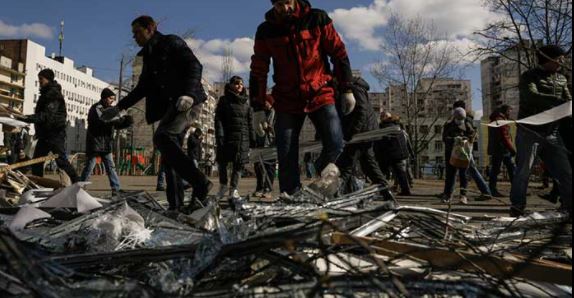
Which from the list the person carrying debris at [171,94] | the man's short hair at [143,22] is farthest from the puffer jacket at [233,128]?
the man's short hair at [143,22]

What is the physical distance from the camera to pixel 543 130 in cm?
434

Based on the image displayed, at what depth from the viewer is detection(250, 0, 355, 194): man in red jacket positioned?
3664mm

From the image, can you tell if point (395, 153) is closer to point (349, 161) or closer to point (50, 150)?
point (349, 161)

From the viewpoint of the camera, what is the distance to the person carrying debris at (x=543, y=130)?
4246 mm

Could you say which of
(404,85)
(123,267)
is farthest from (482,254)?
(404,85)

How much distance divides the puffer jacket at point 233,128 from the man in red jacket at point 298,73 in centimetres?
298

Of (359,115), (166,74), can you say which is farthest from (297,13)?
(359,115)

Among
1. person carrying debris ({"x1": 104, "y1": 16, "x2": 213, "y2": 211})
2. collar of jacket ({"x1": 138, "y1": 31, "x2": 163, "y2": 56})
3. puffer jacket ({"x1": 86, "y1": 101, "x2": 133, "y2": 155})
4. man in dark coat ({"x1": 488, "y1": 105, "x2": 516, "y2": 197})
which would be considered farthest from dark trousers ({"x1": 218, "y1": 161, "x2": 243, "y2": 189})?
man in dark coat ({"x1": 488, "y1": 105, "x2": 516, "y2": 197})

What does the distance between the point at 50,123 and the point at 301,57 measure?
4175mm

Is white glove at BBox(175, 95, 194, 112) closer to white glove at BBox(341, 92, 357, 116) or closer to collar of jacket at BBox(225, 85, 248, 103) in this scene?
white glove at BBox(341, 92, 357, 116)

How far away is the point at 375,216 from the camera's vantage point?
2.28 m

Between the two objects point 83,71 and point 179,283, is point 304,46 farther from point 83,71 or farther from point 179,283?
point 83,71

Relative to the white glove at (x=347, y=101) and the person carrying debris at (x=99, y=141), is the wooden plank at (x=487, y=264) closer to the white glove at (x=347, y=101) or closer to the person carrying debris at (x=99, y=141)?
the white glove at (x=347, y=101)

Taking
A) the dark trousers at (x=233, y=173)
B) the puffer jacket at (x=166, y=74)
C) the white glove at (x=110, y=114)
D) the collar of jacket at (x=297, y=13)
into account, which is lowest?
the dark trousers at (x=233, y=173)
